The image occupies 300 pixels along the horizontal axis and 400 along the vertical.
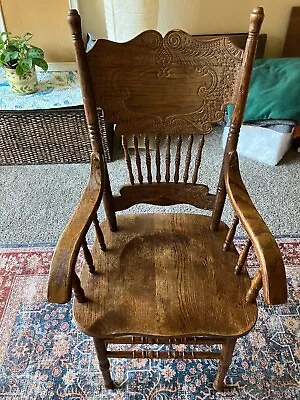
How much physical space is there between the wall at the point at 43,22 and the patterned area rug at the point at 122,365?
59.8 inches

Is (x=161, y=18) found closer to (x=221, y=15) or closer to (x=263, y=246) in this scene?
(x=221, y=15)

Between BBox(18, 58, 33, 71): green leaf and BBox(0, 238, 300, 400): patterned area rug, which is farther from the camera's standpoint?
BBox(18, 58, 33, 71): green leaf

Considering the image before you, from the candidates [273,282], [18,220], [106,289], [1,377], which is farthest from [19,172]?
[273,282]

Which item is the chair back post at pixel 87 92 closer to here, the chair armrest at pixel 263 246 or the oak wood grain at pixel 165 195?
the oak wood grain at pixel 165 195

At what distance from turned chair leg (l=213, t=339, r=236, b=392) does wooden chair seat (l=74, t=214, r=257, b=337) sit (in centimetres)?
12

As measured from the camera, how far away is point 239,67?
99cm

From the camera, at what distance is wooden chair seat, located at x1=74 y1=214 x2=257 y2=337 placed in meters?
0.95

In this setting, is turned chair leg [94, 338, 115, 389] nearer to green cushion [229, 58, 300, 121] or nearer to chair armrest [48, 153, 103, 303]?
chair armrest [48, 153, 103, 303]

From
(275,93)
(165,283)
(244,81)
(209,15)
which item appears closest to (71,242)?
(165,283)

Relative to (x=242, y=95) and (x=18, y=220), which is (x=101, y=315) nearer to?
(x=242, y=95)

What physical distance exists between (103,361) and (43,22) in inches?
75.0

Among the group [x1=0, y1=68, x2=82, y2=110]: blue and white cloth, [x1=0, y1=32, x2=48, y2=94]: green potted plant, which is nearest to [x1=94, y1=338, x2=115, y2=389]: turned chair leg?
[x1=0, y1=68, x2=82, y2=110]: blue and white cloth

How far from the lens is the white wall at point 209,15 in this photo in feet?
7.30

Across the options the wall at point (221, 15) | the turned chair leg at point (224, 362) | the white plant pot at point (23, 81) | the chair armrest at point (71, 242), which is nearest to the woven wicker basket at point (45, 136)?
the white plant pot at point (23, 81)
